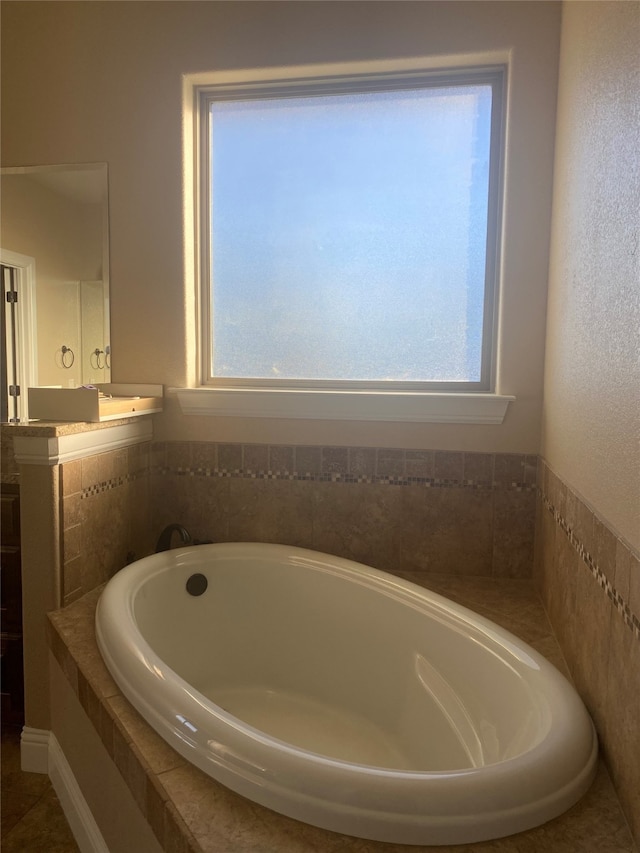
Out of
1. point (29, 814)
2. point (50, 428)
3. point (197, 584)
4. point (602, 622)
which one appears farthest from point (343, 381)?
point (29, 814)

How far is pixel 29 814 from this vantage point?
5.28ft

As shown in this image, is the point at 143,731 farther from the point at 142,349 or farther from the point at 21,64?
the point at 21,64

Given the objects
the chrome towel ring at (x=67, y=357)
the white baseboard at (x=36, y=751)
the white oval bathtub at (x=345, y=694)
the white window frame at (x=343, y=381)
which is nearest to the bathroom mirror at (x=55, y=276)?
the chrome towel ring at (x=67, y=357)

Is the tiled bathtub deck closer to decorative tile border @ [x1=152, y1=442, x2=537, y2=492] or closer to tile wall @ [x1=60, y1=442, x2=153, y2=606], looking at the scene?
tile wall @ [x1=60, y1=442, x2=153, y2=606]

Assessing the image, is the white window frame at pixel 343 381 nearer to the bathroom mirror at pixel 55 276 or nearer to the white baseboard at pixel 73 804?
the bathroom mirror at pixel 55 276

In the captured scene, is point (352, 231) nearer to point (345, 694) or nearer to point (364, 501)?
point (364, 501)

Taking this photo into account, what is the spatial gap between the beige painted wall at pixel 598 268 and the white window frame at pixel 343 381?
0.83 ft

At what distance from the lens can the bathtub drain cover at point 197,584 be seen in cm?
195

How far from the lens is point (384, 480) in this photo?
84.1 inches

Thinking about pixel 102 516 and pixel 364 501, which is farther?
pixel 364 501

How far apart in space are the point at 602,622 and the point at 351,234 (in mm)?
1617

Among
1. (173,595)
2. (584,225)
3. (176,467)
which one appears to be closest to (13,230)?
(176,467)

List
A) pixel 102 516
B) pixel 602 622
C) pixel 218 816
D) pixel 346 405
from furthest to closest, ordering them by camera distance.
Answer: pixel 346 405
pixel 102 516
pixel 602 622
pixel 218 816

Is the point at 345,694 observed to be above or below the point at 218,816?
below
